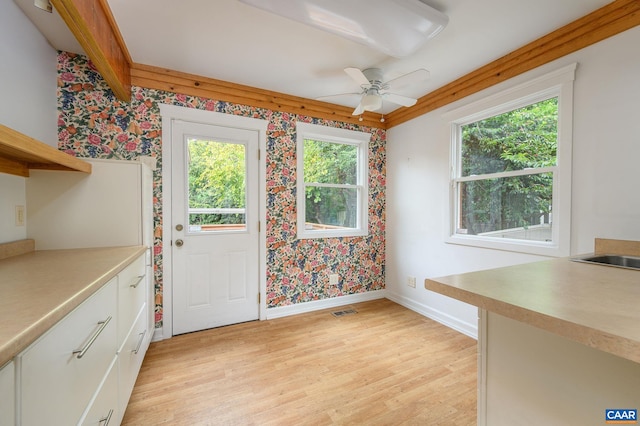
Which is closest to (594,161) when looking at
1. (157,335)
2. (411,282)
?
(411,282)

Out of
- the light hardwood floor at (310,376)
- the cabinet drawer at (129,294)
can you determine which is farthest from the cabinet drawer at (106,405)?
the light hardwood floor at (310,376)

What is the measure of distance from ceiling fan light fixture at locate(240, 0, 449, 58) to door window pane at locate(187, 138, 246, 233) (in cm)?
156

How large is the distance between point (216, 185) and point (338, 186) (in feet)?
4.89

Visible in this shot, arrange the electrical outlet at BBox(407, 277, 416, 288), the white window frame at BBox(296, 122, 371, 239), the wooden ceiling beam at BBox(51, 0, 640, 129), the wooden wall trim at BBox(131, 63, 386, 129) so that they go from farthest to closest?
the electrical outlet at BBox(407, 277, 416, 288), the white window frame at BBox(296, 122, 371, 239), the wooden wall trim at BBox(131, 63, 386, 129), the wooden ceiling beam at BBox(51, 0, 640, 129)

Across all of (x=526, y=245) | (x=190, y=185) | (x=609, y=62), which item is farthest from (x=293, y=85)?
(x=526, y=245)

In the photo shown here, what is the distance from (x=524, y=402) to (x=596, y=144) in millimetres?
1839

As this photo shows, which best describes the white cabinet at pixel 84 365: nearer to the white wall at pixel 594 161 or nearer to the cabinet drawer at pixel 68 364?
the cabinet drawer at pixel 68 364

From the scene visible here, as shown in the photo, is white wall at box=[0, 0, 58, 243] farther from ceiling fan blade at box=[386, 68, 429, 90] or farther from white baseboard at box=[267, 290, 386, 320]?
ceiling fan blade at box=[386, 68, 429, 90]

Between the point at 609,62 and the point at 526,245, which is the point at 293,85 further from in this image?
the point at 526,245

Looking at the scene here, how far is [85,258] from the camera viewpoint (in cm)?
Answer: 148

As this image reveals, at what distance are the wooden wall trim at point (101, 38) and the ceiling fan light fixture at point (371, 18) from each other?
0.88 meters

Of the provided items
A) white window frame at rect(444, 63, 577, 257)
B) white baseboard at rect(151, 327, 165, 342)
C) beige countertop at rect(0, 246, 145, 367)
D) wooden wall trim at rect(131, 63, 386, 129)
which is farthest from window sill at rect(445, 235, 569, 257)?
white baseboard at rect(151, 327, 165, 342)

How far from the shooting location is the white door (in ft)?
8.41

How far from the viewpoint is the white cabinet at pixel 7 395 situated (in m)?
0.55
